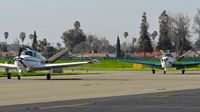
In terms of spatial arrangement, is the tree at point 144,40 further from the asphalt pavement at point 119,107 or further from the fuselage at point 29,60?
the asphalt pavement at point 119,107

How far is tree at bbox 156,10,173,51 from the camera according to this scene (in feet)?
582

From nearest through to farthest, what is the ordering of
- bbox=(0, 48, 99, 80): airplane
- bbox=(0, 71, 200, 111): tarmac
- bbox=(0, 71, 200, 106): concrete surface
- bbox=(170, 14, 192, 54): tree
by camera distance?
1. bbox=(0, 71, 200, 111): tarmac
2. bbox=(0, 71, 200, 106): concrete surface
3. bbox=(0, 48, 99, 80): airplane
4. bbox=(170, 14, 192, 54): tree

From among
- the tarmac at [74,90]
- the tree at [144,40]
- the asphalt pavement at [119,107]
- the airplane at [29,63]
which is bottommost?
the asphalt pavement at [119,107]

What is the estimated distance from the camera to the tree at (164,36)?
177375mm

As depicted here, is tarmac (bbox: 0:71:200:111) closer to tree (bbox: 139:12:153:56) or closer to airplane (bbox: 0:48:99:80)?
airplane (bbox: 0:48:99:80)

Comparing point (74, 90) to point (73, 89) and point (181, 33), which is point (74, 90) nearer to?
point (73, 89)

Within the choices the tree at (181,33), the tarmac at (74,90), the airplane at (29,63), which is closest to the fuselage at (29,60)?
the airplane at (29,63)

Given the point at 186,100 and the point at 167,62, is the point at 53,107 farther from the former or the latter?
the point at 167,62

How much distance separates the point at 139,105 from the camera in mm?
20312

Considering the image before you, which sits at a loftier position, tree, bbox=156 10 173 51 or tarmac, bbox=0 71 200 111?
tree, bbox=156 10 173 51

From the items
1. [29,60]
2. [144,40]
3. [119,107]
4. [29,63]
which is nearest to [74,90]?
[119,107]

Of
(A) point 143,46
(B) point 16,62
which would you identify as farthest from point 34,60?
(A) point 143,46

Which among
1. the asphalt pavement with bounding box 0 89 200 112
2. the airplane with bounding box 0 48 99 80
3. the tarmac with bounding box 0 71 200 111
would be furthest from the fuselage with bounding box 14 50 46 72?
the asphalt pavement with bounding box 0 89 200 112

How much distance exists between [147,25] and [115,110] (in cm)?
16661
